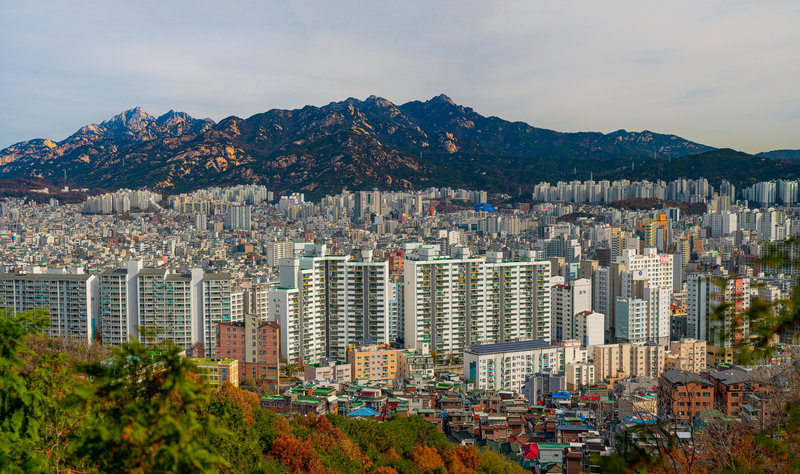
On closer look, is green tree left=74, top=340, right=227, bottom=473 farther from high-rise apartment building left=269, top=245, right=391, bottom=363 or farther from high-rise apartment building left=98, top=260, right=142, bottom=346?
high-rise apartment building left=98, top=260, right=142, bottom=346

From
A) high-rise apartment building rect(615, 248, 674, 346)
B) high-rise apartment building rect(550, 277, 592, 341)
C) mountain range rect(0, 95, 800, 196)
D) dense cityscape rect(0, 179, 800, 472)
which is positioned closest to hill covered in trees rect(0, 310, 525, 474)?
dense cityscape rect(0, 179, 800, 472)

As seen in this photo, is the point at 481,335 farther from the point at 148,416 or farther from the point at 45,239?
the point at 45,239

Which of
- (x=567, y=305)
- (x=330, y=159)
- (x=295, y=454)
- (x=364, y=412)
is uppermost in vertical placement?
(x=330, y=159)

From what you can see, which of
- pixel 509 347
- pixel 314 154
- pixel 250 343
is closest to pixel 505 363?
pixel 509 347

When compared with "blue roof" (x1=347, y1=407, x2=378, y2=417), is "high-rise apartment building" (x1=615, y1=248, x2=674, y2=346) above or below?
above

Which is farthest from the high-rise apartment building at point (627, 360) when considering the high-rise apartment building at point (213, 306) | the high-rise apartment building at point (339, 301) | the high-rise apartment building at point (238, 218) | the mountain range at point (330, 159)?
the mountain range at point (330, 159)

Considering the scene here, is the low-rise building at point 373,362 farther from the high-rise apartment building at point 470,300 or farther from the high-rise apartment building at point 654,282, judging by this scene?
the high-rise apartment building at point 654,282

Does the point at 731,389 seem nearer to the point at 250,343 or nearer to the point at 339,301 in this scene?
the point at 339,301
